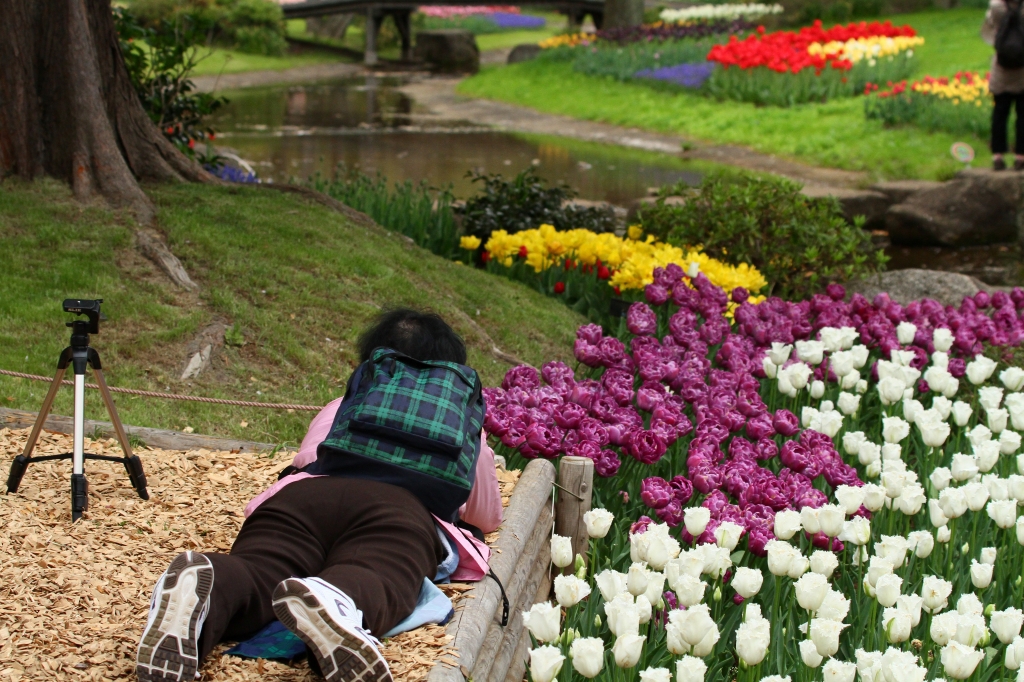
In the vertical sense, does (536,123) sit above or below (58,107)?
below

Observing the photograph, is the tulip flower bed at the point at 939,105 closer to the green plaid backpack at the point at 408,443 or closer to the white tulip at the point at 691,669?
the green plaid backpack at the point at 408,443

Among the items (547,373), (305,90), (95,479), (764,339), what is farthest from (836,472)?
(305,90)

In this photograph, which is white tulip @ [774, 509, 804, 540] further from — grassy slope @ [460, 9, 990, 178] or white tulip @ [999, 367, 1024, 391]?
grassy slope @ [460, 9, 990, 178]

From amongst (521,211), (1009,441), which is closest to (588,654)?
(1009,441)

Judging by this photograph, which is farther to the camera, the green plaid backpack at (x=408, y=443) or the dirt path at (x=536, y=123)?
the dirt path at (x=536, y=123)

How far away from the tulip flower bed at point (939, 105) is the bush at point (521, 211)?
6.73 metres

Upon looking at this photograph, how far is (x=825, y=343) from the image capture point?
441cm

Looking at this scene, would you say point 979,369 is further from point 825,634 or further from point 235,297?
point 235,297

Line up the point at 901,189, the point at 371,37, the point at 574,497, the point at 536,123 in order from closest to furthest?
the point at 574,497, the point at 901,189, the point at 536,123, the point at 371,37

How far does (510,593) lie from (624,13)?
76.4ft

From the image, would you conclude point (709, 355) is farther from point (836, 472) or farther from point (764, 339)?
point (836, 472)

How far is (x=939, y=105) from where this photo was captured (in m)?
13.1

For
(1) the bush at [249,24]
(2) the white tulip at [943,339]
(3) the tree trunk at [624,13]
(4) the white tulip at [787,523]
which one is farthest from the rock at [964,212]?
(1) the bush at [249,24]

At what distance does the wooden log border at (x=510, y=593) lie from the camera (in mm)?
2506
